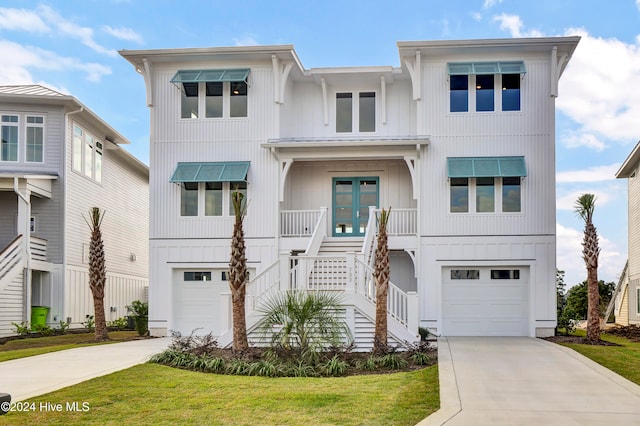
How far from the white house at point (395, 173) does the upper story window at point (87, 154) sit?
4.90 m

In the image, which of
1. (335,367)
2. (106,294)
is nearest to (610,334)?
(335,367)

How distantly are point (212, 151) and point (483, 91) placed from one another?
8.62m

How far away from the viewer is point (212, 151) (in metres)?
21.4

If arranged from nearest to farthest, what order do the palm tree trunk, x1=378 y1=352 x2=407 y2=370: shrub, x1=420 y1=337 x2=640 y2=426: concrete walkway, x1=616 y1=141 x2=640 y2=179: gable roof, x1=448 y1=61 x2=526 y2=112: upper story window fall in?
x1=420 y1=337 x2=640 y2=426: concrete walkway → x1=378 y1=352 x2=407 y2=370: shrub → the palm tree trunk → x1=448 y1=61 x2=526 y2=112: upper story window → x1=616 y1=141 x2=640 y2=179: gable roof

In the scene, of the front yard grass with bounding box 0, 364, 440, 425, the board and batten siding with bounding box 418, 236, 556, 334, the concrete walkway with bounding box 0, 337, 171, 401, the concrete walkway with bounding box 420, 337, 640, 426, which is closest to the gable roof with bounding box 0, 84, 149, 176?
the concrete walkway with bounding box 0, 337, 171, 401

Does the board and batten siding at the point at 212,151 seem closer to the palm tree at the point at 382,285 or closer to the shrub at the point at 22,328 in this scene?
the shrub at the point at 22,328

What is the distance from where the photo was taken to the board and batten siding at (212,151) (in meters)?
21.0

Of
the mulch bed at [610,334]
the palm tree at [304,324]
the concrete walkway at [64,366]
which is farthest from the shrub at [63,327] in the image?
the mulch bed at [610,334]

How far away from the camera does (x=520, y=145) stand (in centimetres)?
2044

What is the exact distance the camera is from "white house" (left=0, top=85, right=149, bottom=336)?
21969mm

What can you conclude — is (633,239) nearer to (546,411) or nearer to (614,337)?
(614,337)

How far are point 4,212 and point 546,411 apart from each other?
2098cm

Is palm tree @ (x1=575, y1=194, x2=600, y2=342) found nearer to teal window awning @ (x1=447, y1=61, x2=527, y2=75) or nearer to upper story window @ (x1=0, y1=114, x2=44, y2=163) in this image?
teal window awning @ (x1=447, y1=61, x2=527, y2=75)

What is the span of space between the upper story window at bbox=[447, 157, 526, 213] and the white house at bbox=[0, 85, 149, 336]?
43.7 ft
